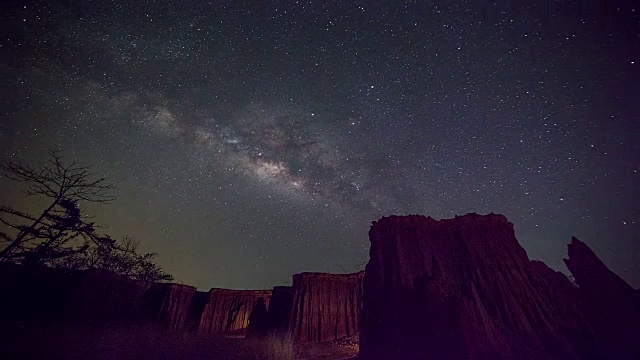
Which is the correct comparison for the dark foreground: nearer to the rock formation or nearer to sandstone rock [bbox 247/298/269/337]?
sandstone rock [bbox 247/298/269/337]

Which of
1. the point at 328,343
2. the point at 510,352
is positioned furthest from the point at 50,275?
the point at 510,352

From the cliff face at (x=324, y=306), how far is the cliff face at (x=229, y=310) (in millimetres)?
9927

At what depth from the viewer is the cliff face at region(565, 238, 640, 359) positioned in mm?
14789

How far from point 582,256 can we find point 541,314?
24.2ft

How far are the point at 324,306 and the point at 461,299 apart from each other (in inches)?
684

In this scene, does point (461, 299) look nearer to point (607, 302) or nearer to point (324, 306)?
point (607, 302)

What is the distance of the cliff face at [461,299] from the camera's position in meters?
13.7

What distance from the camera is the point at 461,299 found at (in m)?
14.0

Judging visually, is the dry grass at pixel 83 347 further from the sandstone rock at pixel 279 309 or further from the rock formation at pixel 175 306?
A: the rock formation at pixel 175 306

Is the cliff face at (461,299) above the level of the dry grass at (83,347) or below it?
above

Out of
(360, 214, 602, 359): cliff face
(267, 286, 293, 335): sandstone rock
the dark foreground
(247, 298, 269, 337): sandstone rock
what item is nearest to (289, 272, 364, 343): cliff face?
(267, 286, 293, 335): sandstone rock

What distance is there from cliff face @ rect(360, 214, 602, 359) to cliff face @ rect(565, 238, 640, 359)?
4.12 ft

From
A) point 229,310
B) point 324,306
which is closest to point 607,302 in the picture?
point 324,306

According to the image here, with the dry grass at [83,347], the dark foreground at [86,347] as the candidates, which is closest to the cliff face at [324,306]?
the dark foreground at [86,347]
